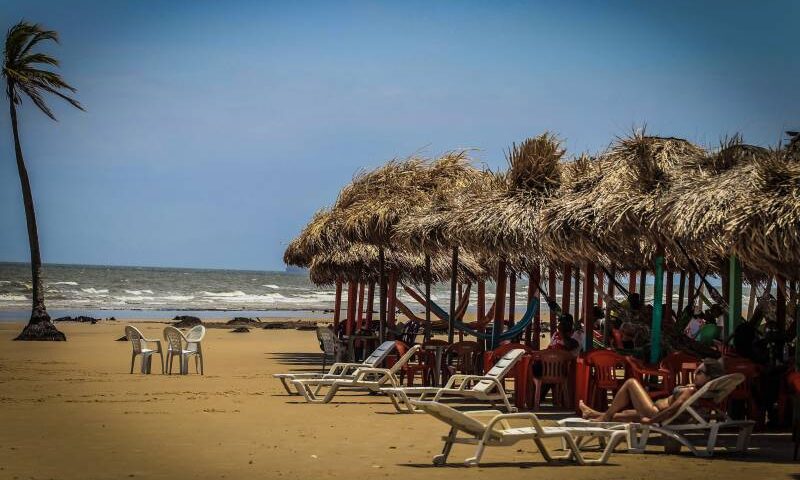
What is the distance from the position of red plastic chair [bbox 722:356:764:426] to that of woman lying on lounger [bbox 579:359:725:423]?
1.10 m

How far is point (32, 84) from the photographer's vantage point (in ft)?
82.7

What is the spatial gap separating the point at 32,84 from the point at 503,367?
17.4 metres

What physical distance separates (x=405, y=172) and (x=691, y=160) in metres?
6.76

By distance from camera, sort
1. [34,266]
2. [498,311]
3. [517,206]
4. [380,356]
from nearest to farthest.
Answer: [517,206] → [380,356] → [498,311] → [34,266]

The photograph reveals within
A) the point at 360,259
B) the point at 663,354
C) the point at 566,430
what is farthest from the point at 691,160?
the point at 360,259

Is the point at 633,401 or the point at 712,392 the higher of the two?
the point at 712,392

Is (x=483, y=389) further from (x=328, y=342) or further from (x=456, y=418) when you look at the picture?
(x=328, y=342)

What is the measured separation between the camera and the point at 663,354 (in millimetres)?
11195

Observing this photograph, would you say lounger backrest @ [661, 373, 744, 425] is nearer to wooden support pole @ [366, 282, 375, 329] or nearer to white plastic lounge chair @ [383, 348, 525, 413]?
white plastic lounge chair @ [383, 348, 525, 413]

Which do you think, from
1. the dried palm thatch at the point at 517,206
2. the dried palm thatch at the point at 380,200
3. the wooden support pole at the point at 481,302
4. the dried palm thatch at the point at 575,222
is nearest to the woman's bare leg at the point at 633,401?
the dried palm thatch at the point at 575,222

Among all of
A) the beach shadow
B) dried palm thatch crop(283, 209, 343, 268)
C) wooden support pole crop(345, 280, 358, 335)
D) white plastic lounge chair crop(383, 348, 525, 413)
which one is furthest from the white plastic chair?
white plastic lounge chair crop(383, 348, 525, 413)

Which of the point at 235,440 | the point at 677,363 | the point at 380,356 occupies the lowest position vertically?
the point at 235,440

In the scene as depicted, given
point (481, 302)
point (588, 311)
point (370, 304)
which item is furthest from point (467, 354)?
point (370, 304)

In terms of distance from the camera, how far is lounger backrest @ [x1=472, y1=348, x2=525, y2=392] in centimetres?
1095
